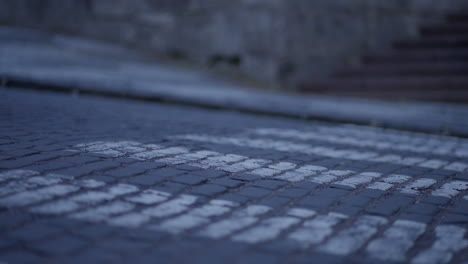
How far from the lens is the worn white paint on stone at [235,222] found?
93.2 inches

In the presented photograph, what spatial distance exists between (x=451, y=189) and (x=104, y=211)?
241 centimetres

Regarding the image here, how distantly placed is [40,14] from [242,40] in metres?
4.74

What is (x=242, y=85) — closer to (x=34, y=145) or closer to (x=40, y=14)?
(x=40, y=14)

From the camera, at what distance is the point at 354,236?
96.0 inches

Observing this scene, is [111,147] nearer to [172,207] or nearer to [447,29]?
[172,207]

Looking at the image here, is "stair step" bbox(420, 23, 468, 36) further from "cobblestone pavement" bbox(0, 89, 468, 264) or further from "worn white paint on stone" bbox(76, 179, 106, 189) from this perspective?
"worn white paint on stone" bbox(76, 179, 106, 189)

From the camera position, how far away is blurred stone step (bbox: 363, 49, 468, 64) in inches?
410

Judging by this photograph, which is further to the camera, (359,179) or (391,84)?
(391,84)

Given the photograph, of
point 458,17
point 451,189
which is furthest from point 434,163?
point 458,17

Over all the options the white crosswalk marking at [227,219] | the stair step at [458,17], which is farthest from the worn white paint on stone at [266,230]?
the stair step at [458,17]

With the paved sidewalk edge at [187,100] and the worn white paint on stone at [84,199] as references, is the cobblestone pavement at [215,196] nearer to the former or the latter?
the worn white paint on stone at [84,199]

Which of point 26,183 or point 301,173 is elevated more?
point 26,183

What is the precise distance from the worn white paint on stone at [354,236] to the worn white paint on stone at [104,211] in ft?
3.43

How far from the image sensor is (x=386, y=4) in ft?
36.9
